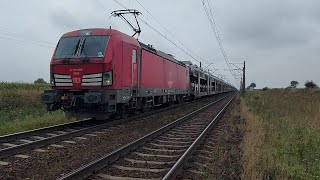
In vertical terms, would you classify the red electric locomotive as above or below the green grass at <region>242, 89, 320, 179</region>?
above

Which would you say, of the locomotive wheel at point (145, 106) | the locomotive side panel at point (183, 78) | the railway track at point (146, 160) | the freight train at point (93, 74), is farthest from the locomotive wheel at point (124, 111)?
the locomotive side panel at point (183, 78)

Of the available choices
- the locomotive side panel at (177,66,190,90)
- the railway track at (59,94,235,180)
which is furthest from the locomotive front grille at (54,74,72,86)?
the locomotive side panel at (177,66,190,90)

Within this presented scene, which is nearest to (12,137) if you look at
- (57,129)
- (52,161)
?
(57,129)

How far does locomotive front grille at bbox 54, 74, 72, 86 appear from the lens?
14128mm

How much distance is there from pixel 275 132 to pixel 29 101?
19.1 m

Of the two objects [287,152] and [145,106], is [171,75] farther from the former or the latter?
[287,152]

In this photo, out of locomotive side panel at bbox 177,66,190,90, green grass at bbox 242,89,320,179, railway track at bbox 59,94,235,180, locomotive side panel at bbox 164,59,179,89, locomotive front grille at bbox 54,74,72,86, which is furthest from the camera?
locomotive side panel at bbox 177,66,190,90

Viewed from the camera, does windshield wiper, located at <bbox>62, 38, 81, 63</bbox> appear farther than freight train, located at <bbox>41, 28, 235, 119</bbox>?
Yes

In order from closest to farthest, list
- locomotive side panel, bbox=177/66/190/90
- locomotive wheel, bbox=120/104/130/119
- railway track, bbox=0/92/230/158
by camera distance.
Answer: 1. railway track, bbox=0/92/230/158
2. locomotive wheel, bbox=120/104/130/119
3. locomotive side panel, bbox=177/66/190/90

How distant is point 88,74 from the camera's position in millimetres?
13812

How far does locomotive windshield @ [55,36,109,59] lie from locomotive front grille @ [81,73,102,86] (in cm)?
73

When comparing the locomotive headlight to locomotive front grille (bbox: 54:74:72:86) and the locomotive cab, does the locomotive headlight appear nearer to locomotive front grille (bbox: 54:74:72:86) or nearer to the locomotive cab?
the locomotive cab

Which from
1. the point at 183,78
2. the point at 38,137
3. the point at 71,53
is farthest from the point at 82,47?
the point at 183,78

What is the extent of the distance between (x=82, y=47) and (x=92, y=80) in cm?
139
